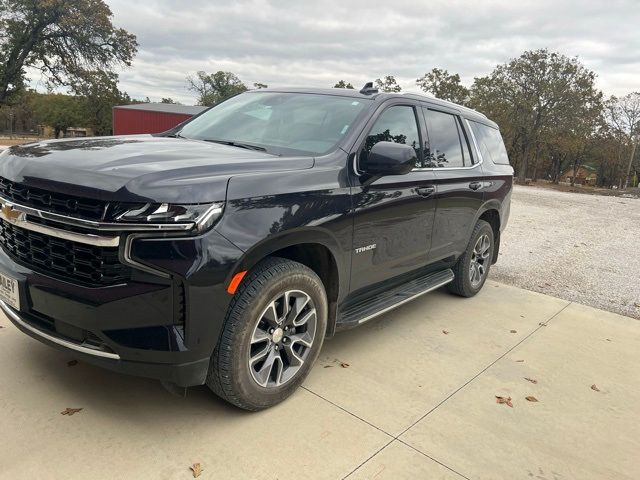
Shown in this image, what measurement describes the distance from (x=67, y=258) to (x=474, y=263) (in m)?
4.14

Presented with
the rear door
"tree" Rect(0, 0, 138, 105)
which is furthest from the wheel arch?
"tree" Rect(0, 0, 138, 105)

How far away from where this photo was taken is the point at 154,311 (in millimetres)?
2295

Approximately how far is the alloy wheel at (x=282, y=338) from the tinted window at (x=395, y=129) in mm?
1040

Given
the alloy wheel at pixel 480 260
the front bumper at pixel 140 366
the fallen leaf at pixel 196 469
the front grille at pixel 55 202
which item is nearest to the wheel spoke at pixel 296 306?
the front bumper at pixel 140 366

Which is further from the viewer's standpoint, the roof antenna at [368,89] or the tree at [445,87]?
the tree at [445,87]

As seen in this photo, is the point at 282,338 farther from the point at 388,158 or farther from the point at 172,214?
the point at 388,158

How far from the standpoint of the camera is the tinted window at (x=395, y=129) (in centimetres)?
348

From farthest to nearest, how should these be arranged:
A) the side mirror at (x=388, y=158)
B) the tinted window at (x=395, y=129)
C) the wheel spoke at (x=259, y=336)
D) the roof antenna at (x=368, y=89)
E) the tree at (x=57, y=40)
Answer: the tree at (x=57, y=40) < the roof antenna at (x=368, y=89) < the tinted window at (x=395, y=129) < the side mirror at (x=388, y=158) < the wheel spoke at (x=259, y=336)

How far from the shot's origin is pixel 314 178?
2.94 m

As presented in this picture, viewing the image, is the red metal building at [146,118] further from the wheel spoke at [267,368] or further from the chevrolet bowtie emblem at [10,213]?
the wheel spoke at [267,368]

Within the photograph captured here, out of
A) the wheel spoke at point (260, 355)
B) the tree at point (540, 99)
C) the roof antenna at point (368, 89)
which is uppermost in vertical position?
the tree at point (540, 99)

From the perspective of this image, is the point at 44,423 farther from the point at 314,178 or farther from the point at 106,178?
the point at 314,178

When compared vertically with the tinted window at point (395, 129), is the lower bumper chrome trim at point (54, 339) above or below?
below

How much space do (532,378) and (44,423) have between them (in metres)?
3.19
